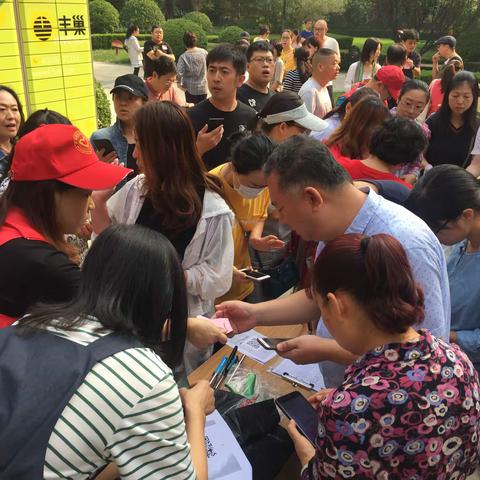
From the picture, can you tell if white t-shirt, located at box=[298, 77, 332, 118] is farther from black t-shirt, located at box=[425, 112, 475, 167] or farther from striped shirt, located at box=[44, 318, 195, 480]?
striped shirt, located at box=[44, 318, 195, 480]

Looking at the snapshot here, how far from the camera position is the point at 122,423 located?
1.04m

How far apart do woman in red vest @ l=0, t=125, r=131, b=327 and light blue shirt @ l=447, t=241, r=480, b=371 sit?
62.4 inches

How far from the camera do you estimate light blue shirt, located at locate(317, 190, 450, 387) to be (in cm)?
154

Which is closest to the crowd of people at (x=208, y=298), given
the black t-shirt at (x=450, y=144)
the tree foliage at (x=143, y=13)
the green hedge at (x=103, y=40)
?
the black t-shirt at (x=450, y=144)

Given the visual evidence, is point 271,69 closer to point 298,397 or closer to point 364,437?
point 298,397

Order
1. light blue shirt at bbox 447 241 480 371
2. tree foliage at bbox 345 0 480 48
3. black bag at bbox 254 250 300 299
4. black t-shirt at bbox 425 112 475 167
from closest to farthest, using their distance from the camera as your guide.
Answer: light blue shirt at bbox 447 241 480 371, black bag at bbox 254 250 300 299, black t-shirt at bbox 425 112 475 167, tree foliage at bbox 345 0 480 48

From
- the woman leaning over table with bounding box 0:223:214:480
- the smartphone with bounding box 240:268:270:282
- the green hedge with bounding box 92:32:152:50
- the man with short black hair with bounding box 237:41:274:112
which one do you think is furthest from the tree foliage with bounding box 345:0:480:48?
the woman leaning over table with bounding box 0:223:214:480

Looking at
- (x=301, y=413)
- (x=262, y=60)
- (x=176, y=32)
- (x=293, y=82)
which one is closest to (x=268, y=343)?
(x=301, y=413)

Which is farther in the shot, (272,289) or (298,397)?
(272,289)

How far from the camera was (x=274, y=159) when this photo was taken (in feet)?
6.00

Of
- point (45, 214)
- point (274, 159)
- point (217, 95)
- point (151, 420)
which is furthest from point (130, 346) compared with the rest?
point (217, 95)

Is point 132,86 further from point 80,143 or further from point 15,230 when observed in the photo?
point 15,230

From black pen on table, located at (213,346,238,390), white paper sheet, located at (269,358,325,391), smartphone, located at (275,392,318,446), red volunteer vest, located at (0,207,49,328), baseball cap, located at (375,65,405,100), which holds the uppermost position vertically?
baseball cap, located at (375,65,405,100)

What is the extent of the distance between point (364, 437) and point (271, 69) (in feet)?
13.9
